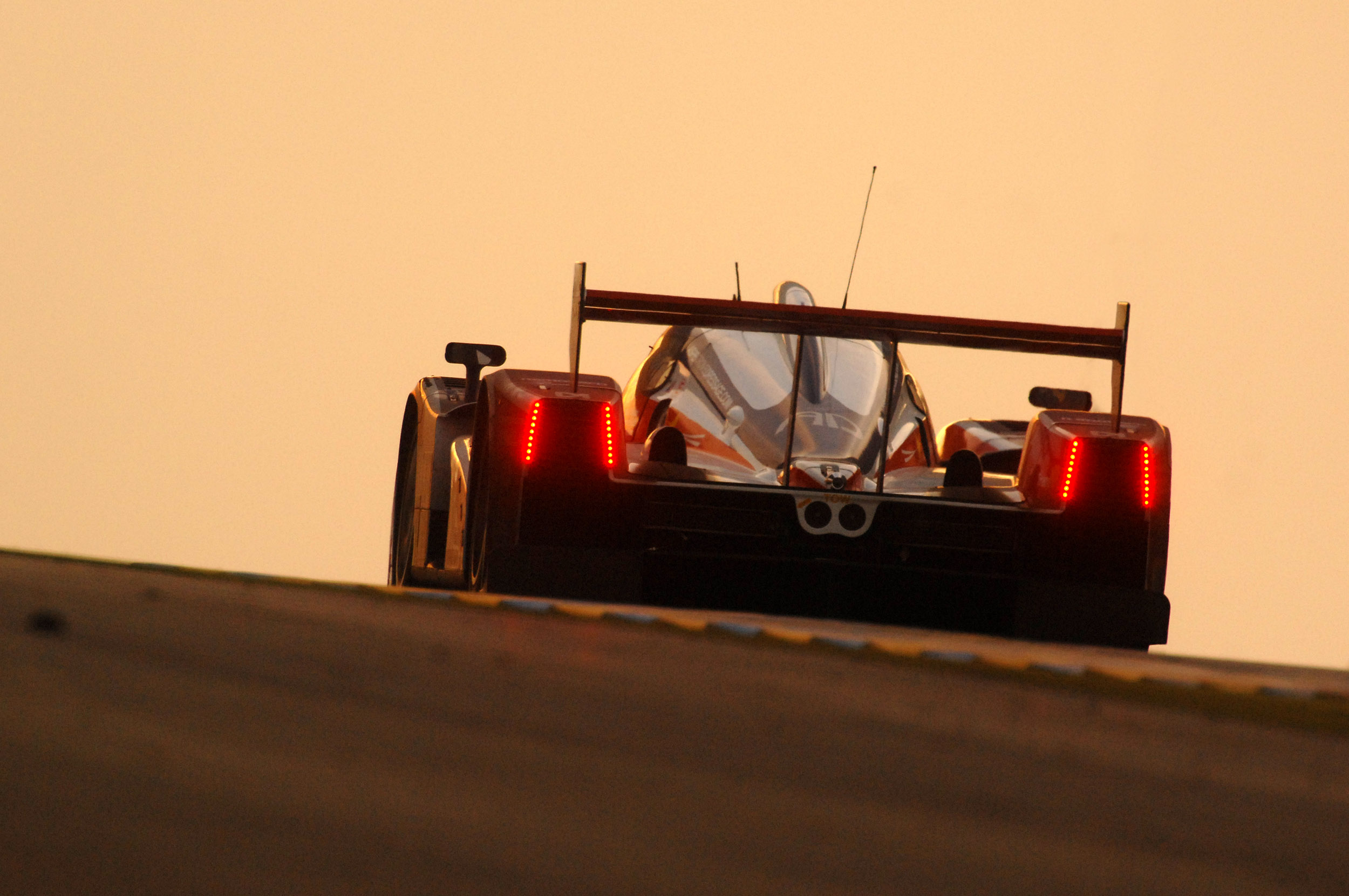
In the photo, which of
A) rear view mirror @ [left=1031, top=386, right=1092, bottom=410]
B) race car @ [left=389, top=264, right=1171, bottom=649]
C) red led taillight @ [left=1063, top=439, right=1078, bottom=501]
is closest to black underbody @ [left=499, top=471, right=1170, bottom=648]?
race car @ [left=389, top=264, right=1171, bottom=649]

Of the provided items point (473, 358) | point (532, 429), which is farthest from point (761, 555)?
point (473, 358)

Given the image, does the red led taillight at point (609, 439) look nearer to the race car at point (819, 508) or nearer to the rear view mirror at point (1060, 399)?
the race car at point (819, 508)

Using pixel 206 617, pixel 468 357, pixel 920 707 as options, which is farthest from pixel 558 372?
pixel 920 707

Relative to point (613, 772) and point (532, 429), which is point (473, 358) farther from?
point (613, 772)

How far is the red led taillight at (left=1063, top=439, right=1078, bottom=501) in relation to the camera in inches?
299

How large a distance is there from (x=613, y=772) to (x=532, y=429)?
14.5 ft

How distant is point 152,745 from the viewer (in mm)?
2982

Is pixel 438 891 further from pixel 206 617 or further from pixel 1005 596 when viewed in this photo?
pixel 1005 596

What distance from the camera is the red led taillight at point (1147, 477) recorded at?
7.66m

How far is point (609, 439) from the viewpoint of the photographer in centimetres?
737

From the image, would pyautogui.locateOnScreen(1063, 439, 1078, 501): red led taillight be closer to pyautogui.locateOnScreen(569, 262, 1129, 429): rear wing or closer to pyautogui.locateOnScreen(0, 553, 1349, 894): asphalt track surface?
pyautogui.locateOnScreen(569, 262, 1129, 429): rear wing

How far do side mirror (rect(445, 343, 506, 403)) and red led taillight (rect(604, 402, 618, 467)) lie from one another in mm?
1818

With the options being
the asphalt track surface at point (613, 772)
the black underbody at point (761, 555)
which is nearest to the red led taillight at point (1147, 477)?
the black underbody at point (761, 555)

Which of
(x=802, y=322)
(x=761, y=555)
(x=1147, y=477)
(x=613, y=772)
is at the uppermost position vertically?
(x=802, y=322)
